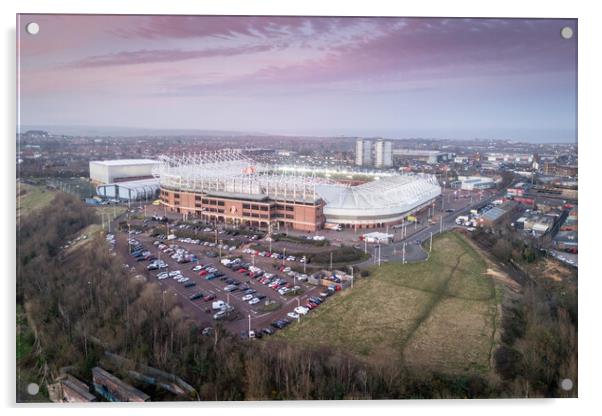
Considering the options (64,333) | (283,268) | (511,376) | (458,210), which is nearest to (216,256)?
(283,268)

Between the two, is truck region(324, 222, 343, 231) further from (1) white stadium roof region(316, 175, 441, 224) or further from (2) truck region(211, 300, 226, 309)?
(2) truck region(211, 300, 226, 309)

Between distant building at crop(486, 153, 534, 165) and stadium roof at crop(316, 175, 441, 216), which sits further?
stadium roof at crop(316, 175, 441, 216)

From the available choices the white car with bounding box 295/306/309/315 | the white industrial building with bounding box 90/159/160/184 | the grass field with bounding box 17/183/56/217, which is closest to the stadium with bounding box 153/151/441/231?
the white industrial building with bounding box 90/159/160/184

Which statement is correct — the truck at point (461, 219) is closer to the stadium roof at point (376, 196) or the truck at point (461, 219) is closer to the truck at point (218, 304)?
the stadium roof at point (376, 196)

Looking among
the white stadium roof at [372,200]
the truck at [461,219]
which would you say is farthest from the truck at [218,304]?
the truck at [461,219]

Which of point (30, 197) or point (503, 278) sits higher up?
point (30, 197)

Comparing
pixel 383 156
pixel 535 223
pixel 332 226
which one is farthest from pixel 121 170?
pixel 535 223

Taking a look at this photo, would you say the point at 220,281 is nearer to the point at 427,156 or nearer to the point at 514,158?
the point at 514,158
